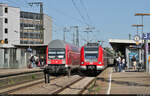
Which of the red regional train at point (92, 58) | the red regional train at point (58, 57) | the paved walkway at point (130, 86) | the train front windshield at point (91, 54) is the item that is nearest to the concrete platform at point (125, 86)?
the paved walkway at point (130, 86)

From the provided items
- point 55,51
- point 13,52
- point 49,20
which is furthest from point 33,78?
point 49,20

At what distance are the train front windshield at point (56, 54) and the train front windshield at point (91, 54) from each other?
252 cm

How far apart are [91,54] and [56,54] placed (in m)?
3.49

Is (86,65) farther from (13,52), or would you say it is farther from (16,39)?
(16,39)

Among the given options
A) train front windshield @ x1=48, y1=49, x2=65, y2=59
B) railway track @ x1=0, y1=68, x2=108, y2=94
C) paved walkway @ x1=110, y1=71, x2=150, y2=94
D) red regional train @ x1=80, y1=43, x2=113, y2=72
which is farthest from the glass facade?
paved walkway @ x1=110, y1=71, x2=150, y2=94

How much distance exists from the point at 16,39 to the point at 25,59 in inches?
1921

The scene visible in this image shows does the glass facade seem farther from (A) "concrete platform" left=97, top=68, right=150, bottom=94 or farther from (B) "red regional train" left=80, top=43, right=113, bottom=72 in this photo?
(A) "concrete platform" left=97, top=68, right=150, bottom=94

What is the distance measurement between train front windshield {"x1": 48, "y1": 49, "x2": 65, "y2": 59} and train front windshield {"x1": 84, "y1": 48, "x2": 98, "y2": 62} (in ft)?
8.28

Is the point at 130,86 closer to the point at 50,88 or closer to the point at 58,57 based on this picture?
the point at 50,88

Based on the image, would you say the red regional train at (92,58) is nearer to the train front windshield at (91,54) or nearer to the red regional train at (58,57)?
the train front windshield at (91,54)

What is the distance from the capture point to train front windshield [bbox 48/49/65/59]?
26.0 metres

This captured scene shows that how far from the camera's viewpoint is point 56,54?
26094mm

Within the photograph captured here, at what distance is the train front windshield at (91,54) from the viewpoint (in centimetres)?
2705

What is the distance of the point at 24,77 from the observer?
23578mm
